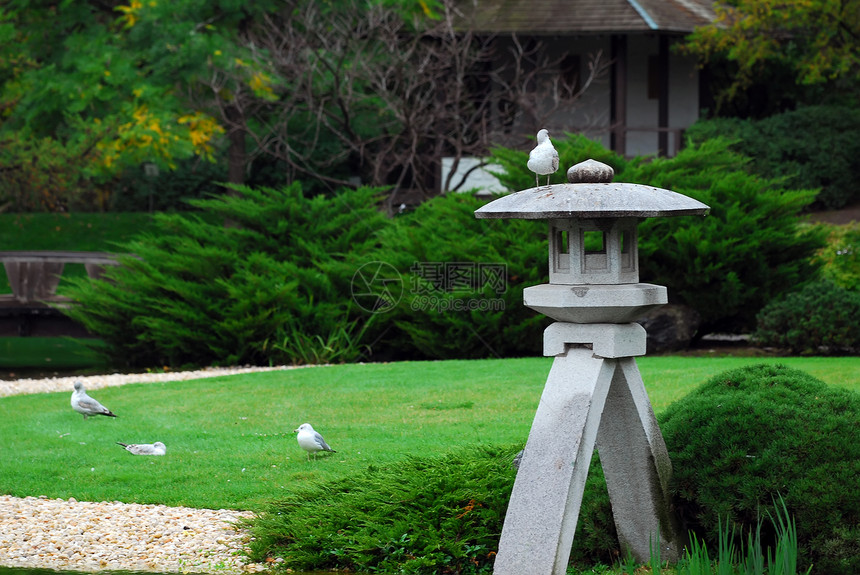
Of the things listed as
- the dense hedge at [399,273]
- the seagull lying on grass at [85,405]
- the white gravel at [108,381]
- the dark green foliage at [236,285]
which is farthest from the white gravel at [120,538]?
the dark green foliage at [236,285]

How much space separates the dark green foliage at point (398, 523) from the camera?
19.0 feet

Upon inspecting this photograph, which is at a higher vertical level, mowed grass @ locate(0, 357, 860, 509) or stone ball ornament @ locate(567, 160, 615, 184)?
stone ball ornament @ locate(567, 160, 615, 184)

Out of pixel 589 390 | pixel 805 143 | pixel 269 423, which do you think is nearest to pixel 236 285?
pixel 269 423

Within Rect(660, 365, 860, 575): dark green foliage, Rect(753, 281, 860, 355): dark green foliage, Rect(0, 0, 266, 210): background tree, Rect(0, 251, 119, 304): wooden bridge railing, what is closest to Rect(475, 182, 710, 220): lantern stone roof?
Rect(660, 365, 860, 575): dark green foliage

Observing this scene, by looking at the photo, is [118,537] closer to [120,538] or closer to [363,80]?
[120,538]

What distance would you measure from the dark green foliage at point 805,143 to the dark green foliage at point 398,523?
1784cm

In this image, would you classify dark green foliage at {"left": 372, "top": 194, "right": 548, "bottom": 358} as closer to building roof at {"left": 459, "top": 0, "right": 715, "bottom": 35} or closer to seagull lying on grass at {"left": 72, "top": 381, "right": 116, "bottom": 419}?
seagull lying on grass at {"left": 72, "top": 381, "right": 116, "bottom": 419}

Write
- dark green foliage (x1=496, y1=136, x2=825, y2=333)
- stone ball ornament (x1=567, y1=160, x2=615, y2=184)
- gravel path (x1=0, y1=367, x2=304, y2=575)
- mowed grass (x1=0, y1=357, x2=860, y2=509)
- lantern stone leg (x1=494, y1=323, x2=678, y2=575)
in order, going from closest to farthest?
lantern stone leg (x1=494, y1=323, x2=678, y2=575)
stone ball ornament (x1=567, y1=160, x2=615, y2=184)
gravel path (x1=0, y1=367, x2=304, y2=575)
mowed grass (x1=0, y1=357, x2=860, y2=509)
dark green foliage (x1=496, y1=136, x2=825, y2=333)

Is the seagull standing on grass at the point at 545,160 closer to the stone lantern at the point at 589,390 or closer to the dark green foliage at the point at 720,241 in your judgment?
the stone lantern at the point at 589,390

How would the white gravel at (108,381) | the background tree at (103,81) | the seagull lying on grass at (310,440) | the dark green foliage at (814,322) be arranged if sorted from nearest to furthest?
the seagull lying on grass at (310,440) < the dark green foliage at (814,322) < the white gravel at (108,381) < the background tree at (103,81)

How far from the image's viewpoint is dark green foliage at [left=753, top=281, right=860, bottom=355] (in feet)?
39.4

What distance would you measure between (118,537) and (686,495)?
134 inches

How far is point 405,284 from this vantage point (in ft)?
44.9

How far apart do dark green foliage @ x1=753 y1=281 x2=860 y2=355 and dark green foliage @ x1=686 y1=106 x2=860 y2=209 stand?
10.5m
